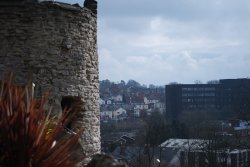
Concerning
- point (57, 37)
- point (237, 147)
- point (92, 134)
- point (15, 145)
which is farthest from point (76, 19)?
point (237, 147)

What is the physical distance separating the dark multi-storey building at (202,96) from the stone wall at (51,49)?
58.2 m

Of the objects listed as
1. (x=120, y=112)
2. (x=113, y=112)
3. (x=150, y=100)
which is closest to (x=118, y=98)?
(x=150, y=100)

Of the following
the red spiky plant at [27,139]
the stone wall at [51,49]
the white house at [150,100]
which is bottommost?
the red spiky plant at [27,139]

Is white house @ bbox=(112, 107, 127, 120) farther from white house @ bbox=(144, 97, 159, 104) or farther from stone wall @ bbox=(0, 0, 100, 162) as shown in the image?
stone wall @ bbox=(0, 0, 100, 162)

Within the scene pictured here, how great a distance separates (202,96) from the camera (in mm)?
77375

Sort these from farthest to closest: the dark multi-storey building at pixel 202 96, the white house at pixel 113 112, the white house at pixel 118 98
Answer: the white house at pixel 118 98 → the white house at pixel 113 112 → the dark multi-storey building at pixel 202 96

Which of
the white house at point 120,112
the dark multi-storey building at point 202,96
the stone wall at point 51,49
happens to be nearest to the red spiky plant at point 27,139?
the stone wall at point 51,49

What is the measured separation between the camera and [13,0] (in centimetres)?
820

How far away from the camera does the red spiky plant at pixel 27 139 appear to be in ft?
13.1

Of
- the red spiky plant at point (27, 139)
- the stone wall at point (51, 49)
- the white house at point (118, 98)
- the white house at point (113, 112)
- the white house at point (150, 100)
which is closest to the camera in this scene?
the red spiky plant at point (27, 139)

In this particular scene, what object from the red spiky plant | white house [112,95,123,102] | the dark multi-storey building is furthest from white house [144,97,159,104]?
the red spiky plant

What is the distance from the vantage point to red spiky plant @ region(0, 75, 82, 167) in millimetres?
4008

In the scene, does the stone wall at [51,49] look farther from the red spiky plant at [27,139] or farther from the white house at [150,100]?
the white house at [150,100]

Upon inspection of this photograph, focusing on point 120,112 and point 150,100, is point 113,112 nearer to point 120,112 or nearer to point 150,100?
point 120,112
